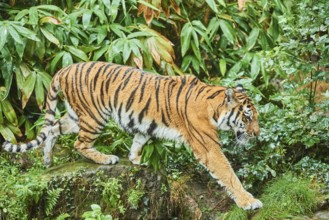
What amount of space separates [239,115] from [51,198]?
6.17 ft

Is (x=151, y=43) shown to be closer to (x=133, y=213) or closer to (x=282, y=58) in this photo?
(x=282, y=58)

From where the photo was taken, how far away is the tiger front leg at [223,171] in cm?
607

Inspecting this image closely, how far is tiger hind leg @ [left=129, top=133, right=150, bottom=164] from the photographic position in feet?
21.6

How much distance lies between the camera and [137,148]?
660 centimetres

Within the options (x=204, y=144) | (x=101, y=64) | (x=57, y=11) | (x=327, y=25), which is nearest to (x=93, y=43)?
(x=57, y=11)

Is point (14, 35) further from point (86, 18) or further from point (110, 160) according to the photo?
point (110, 160)

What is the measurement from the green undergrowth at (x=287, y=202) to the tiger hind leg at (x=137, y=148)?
1031 mm

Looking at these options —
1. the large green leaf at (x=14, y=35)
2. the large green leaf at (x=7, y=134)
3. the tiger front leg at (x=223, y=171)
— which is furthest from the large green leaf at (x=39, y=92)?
the tiger front leg at (x=223, y=171)

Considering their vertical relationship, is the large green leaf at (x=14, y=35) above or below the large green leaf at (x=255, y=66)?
above

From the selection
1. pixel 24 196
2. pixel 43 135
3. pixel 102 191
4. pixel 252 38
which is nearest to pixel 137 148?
pixel 102 191

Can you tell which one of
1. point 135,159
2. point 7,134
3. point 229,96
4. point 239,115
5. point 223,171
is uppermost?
point 229,96

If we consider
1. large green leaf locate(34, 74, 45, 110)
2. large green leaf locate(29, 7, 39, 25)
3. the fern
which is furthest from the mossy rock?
large green leaf locate(29, 7, 39, 25)

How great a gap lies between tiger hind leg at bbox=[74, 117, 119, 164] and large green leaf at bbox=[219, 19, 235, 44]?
242 cm

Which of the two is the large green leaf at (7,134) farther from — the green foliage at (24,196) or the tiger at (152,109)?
the green foliage at (24,196)
